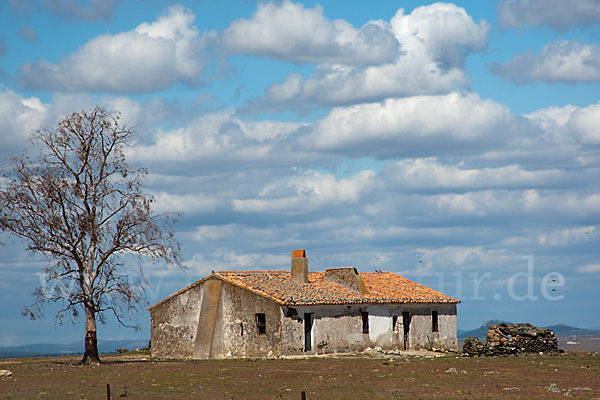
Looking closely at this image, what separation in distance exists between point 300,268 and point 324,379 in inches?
757

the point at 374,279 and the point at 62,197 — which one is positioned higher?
the point at 62,197

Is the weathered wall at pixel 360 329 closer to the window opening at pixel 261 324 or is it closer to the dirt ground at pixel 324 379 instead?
the window opening at pixel 261 324

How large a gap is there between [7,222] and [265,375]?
1718 cm

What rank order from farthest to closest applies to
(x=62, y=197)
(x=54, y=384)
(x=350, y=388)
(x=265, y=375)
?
(x=62, y=197) < (x=265, y=375) < (x=54, y=384) < (x=350, y=388)

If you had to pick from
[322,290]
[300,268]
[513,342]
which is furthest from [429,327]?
[300,268]

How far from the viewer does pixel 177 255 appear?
1794 inches

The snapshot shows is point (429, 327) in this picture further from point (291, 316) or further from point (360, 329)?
point (291, 316)

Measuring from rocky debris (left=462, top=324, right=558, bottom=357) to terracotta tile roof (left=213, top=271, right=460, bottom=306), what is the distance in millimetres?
5687

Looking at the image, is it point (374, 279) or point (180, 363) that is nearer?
point (180, 363)

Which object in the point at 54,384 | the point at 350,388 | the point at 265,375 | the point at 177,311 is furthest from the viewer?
the point at 177,311

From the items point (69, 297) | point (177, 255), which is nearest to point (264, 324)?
point (177, 255)

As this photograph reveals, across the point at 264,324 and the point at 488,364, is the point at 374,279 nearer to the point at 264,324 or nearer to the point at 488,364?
the point at 264,324

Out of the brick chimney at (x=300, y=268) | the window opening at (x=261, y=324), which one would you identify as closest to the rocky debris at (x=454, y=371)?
the window opening at (x=261, y=324)

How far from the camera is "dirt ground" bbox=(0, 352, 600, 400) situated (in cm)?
2881
